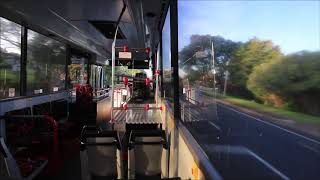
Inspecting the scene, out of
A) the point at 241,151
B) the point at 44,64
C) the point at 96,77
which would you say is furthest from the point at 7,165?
the point at 96,77

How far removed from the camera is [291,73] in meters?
0.82

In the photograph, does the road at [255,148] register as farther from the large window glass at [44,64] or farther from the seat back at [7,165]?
the large window glass at [44,64]

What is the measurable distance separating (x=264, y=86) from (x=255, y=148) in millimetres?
314

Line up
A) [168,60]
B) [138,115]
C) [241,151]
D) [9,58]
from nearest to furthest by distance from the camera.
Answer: [241,151]
[168,60]
[9,58]
[138,115]

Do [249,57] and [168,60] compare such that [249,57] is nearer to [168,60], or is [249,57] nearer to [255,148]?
[255,148]

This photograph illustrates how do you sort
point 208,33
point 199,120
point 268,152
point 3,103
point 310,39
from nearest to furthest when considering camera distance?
point 310,39 → point 268,152 → point 208,33 → point 199,120 → point 3,103

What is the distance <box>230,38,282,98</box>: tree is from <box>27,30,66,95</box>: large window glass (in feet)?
18.6

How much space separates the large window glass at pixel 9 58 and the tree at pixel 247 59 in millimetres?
4592

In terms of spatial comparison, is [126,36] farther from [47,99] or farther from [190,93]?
[190,93]

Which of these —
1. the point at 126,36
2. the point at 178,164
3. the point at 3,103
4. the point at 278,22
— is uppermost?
the point at 126,36

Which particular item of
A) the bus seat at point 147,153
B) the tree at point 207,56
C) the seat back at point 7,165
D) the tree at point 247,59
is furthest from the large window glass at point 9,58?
the tree at point 247,59

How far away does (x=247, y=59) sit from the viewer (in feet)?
3.64

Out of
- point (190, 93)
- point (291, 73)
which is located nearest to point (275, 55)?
point (291, 73)

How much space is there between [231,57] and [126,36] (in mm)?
7337
